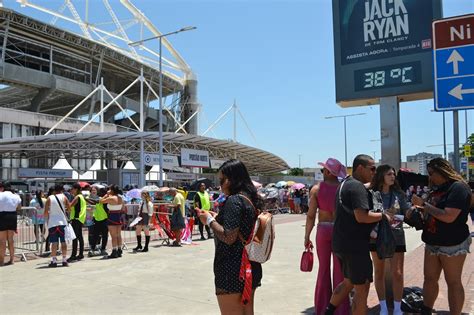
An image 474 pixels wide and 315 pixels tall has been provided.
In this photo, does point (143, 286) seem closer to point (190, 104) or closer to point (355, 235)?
point (355, 235)

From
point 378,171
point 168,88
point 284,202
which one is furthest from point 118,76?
point 378,171

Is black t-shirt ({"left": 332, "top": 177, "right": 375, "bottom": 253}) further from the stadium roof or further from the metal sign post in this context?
the stadium roof

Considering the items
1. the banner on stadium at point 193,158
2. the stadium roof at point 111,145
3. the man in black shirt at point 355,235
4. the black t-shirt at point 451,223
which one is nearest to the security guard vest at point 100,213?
the man in black shirt at point 355,235

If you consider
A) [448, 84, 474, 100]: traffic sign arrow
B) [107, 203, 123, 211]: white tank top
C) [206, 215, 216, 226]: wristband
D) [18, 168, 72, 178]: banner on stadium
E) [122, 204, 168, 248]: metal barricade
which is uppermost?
[448, 84, 474, 100]: traffic sign arrow

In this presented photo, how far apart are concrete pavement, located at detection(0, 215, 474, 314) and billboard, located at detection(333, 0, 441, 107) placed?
11.8 feet

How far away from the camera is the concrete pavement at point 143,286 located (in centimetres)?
636

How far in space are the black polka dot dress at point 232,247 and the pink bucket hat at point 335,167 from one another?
2.08 m

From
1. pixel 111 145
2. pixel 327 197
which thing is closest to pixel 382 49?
pixel 327 197

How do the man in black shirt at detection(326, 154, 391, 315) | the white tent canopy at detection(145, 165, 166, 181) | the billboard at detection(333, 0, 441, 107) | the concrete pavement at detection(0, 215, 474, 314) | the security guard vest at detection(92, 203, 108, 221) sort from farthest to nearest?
the white tent canopy at detection(145, 165, 166, 181) < the security guard vest at detection(92, 203, 108, 221) < the billboard at detection(333, 0, 441, 107) < the concrete pavement at detection(0, 215, 474, 314) < the man in black shirt at detection(326, 154, 391, 315)

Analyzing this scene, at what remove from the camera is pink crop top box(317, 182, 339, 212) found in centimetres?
541

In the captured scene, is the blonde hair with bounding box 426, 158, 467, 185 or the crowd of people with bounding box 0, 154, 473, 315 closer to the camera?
the crowd of people with bounding box 0, 154, 473, 315

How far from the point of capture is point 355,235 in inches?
173

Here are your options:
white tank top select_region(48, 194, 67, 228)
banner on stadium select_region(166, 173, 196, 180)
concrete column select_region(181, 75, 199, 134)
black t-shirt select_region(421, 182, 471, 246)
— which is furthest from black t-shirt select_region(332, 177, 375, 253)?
concrete column select_region(181, 75, 199, 134)

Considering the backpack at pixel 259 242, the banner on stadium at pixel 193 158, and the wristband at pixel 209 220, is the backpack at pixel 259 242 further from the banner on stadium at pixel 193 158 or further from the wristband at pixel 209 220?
the banner on stadium at pixel 193 158
